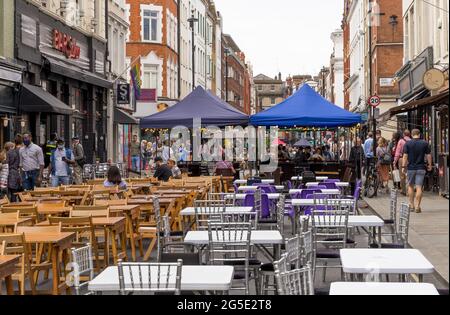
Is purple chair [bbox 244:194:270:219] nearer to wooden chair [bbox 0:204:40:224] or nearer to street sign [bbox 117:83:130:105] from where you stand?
wooden chair [bbox 0:204:40:224]

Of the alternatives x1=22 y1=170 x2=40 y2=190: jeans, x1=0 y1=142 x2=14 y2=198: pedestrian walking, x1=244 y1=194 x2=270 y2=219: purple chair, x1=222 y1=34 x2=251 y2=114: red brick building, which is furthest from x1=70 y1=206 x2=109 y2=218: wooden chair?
x1=222 y1=34 x2=251 y2=114: red brick building

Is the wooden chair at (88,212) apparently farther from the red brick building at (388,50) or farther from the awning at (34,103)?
the red brick building at (388,50)

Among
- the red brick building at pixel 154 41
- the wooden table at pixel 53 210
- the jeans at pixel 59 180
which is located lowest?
the wooden table at pixel 53 210

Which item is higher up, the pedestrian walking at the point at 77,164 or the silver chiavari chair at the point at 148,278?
the pedestrian walking at the point at 77,164

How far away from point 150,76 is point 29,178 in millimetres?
39059

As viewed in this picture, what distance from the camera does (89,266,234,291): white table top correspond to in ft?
19.0

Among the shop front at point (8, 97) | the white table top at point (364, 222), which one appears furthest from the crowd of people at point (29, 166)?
the white table top at point (364, 222)

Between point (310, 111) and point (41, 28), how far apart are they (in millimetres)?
10436

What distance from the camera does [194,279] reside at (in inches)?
238

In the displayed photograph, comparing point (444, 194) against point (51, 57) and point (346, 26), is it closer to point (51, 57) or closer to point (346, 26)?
point (51, 57)

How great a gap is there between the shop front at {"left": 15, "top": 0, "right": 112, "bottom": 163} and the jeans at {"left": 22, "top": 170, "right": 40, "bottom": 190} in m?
4.52

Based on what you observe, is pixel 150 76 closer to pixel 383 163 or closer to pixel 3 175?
pixel 383 163

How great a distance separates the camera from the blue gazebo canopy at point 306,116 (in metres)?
24.0

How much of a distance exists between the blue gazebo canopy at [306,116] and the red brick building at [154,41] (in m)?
33.8
